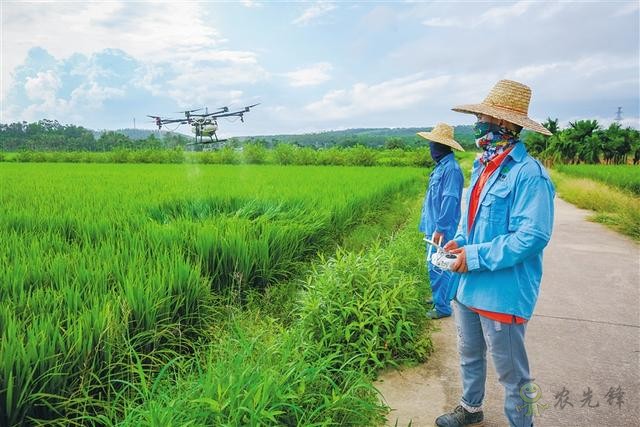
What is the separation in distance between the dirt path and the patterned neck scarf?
138 cm

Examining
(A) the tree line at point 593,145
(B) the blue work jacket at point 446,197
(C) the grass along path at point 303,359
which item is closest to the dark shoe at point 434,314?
(C) the grass along path at point 303,359

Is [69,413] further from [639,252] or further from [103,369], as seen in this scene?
[639,252]

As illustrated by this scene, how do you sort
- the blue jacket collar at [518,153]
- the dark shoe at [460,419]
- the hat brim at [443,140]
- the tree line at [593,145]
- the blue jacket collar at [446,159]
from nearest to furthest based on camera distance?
the blue jacket collar at [518,153], the dark shoe at [460,419], the hat brim at [443,140], the blue jacket collar at [446,159], the tree line at [593,145]

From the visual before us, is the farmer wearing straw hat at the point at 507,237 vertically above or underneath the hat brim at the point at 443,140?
underneath

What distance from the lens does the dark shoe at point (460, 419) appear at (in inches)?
85.6

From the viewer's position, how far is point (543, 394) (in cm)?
248

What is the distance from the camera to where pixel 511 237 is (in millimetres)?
1757

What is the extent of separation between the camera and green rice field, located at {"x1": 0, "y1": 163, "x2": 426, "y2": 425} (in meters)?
2.00

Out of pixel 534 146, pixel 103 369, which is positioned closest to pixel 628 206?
pixel 103 369

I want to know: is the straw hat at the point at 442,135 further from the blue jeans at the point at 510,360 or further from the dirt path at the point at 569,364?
the blue jeans at the point at 510,360

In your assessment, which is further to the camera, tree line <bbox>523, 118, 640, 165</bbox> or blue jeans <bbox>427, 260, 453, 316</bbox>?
tree line <bbox>523, 118, 640, 165</bbox>

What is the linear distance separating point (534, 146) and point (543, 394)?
41.4 meters

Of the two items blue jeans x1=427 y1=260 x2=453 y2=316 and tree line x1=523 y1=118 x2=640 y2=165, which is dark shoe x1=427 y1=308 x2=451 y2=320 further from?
tree line x1=523 y1=118 x2=640 y2=165

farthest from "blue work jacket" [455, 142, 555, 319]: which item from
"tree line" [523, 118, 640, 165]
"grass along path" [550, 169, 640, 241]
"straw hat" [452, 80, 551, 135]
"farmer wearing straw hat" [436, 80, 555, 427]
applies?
"tree line" [523, 118, 640, 165]
